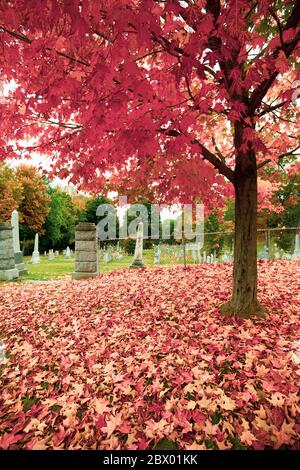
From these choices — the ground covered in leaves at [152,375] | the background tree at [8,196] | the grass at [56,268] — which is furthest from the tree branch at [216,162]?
the background tree at [8,196]

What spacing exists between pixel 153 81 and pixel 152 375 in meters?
4.41

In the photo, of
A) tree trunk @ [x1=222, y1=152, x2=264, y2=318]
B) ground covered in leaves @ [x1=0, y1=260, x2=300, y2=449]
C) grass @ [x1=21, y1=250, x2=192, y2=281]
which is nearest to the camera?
ground covered in leaves @ [x1=0, y1=260, x2=300, y2=449]

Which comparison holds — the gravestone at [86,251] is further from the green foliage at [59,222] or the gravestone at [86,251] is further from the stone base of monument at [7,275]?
the green foliage at [59,222]

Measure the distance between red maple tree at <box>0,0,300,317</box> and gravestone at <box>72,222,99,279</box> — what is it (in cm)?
429

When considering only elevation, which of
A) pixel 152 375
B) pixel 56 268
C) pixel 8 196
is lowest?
pixel 56 268

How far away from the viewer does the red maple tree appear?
118 inches

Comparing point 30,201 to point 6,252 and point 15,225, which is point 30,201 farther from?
point 6,252

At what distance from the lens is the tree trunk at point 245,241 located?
4.92 meters

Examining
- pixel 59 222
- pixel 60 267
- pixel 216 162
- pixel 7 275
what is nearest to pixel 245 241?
pixel 216 162

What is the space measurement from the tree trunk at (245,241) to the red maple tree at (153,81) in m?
0.02

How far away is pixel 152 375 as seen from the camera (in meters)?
3.58

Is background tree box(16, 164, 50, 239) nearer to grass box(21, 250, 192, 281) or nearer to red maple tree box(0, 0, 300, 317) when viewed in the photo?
grass box(21, 250, 192, 281)

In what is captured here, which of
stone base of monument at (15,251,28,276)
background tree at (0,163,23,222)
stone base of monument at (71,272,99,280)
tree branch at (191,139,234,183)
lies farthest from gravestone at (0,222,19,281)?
background tree at (0,163,23,222)
